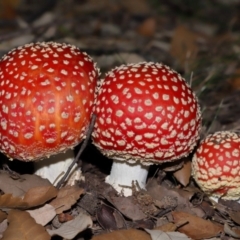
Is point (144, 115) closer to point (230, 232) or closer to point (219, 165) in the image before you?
point (219, 165)

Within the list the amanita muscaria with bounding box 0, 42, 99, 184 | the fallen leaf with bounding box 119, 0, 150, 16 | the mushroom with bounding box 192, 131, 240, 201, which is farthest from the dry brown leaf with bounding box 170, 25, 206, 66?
the amanita muscaria with bounding box 0, 42, 99, 184

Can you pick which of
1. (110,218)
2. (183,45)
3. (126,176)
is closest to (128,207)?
(110,218)

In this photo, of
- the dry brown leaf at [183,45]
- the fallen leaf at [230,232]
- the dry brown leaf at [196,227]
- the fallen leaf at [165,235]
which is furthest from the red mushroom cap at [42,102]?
the dry brown leaf at [183,45]

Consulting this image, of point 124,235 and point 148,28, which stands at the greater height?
point 124,235

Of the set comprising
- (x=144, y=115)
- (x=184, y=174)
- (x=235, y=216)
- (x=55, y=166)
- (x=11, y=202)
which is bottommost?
(x=235, y=216)

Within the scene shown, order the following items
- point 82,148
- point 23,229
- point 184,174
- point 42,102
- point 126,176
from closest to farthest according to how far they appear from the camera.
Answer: point 23,229 < point 42,102 < point 82,148 < point 126,176 < point 184,174
